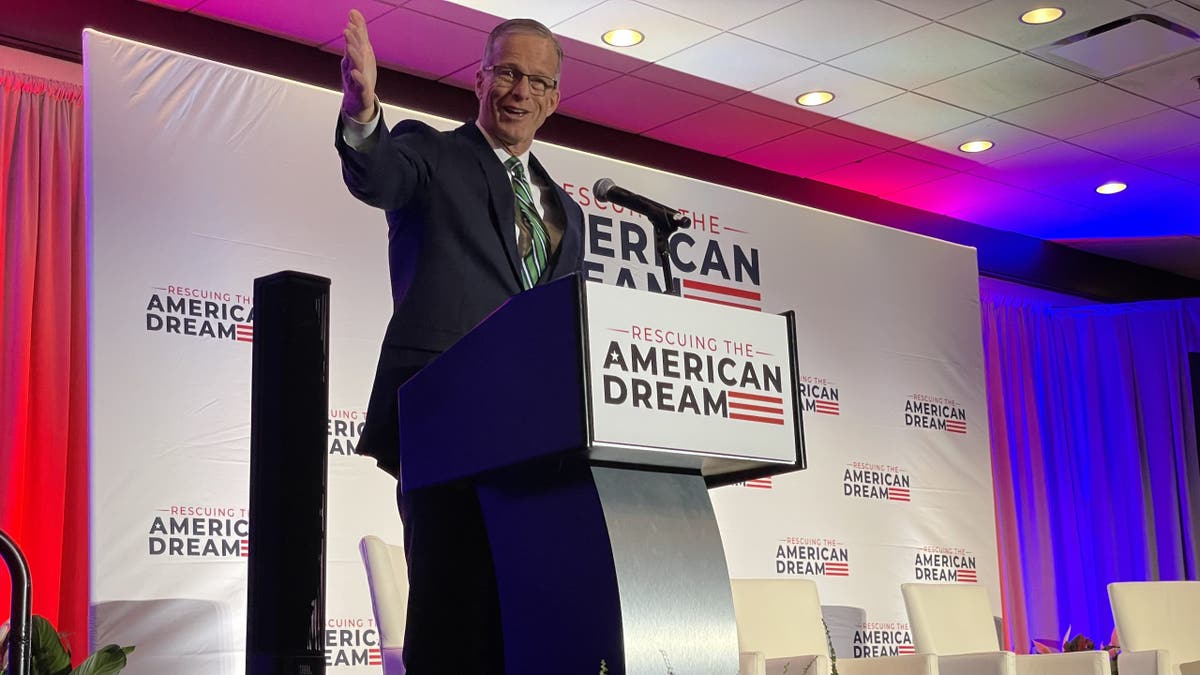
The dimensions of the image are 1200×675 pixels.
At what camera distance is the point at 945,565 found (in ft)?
21.9

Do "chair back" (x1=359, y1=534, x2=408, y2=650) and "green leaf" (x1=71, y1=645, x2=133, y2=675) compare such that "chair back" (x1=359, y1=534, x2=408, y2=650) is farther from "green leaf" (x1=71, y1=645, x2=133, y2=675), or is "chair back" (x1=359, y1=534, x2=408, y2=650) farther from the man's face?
the man's face

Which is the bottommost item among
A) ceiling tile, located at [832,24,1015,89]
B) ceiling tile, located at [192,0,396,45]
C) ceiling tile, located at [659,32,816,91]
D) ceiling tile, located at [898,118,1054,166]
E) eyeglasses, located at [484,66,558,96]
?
eyeglasses, located at [484,66,558,96]

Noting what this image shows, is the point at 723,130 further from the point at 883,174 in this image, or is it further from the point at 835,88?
Result: the point at 883,174

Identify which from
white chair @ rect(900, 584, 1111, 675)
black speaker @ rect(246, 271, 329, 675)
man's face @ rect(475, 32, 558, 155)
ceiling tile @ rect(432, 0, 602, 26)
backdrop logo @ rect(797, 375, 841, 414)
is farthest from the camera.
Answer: backdrop logo @ rect(797, 375, 841, 414)

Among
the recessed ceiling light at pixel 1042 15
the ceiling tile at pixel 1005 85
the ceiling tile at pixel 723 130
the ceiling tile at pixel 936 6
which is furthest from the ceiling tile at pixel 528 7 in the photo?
the ceiling tile at pixel 1005 85

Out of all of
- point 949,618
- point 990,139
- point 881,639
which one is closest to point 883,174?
point 990,139

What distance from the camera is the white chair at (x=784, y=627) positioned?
173 inches

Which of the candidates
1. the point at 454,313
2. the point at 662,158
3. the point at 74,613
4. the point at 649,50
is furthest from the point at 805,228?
the point at 454,313

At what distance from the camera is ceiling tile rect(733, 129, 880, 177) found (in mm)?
6859

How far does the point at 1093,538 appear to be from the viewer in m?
8.66

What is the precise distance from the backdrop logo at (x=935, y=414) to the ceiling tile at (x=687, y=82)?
1.80m

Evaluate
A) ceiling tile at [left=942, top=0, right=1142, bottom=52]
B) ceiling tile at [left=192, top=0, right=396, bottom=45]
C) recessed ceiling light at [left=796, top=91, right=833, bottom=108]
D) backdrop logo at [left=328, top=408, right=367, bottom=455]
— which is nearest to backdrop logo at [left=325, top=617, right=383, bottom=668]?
backdrop logo at [left=328, top=408, right=367, bottom=455]

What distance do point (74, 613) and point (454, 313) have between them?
10.9ft

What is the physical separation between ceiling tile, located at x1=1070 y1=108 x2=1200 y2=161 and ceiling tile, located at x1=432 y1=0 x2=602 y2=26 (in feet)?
9.91
